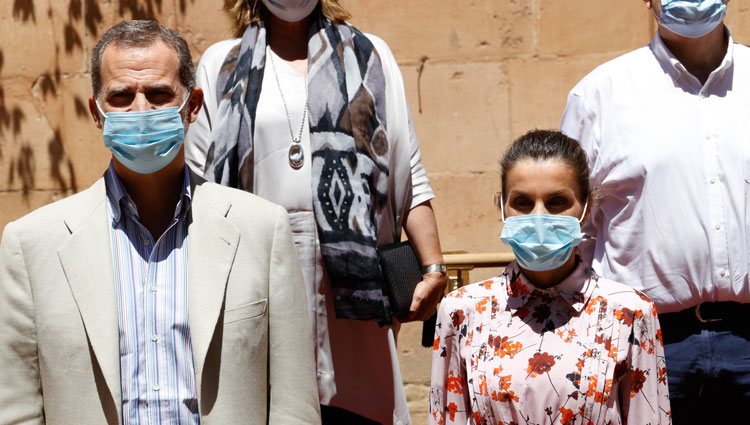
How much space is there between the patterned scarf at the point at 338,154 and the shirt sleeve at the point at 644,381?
1051mm

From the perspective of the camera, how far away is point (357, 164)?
4.37 meters

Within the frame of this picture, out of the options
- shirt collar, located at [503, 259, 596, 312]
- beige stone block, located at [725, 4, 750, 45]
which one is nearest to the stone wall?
beige stone block, located at [725, 4, 750, 45]

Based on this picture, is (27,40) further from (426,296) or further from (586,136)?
(586,136)

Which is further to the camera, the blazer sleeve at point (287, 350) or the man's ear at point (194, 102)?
the man's ear at point (194, 102)

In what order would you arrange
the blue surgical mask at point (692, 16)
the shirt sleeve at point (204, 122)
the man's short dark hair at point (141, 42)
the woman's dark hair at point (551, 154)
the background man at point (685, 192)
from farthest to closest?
1. the shirt sleeve at point (204, 122)
2. the blue surgical mask at point (692, 16)
3. the background man at point (685, 192)
4. the woman's dark hair at point (551, 154)
5. the man's short dark hair at point (141, 42)

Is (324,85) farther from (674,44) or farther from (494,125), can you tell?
(494,125)

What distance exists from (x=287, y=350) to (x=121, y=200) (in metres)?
0.59

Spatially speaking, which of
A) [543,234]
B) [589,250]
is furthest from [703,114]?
[543,234]

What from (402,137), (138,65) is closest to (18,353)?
(138,65)

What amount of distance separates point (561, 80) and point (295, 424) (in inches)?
132

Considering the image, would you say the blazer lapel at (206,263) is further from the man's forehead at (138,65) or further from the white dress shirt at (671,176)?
the white dress shirt at (671,176)

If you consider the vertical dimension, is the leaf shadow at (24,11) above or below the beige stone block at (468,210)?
above

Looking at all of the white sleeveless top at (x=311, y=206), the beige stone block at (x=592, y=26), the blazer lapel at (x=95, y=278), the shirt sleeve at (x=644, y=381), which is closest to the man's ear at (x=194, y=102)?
the blazer lapel at (x=95, y=278)

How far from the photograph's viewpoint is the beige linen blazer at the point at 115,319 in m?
3.26
